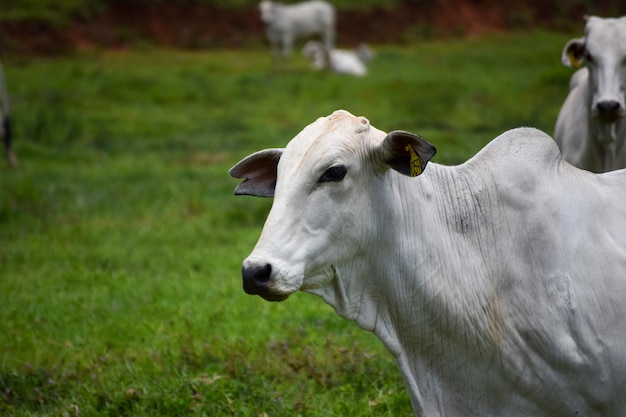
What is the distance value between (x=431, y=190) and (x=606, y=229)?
62 cm

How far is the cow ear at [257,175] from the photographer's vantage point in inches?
132

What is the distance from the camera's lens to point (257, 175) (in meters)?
3.40

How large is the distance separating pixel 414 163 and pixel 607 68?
281 cm

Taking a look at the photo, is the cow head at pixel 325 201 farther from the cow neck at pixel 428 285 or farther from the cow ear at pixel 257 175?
the cow ear at pixel 257 175

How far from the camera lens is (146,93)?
1623 cm

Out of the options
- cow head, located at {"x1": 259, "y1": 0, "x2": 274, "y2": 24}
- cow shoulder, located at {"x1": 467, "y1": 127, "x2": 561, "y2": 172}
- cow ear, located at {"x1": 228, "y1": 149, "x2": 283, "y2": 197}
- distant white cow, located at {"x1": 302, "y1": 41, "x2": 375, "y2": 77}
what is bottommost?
distant white cow, located at {"x1": 302, "y1": 41, "x2": 375, "y2": 77}

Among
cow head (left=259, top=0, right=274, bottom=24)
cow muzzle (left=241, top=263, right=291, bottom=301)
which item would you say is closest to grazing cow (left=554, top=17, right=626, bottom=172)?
cow muzzle (left=241, top=263, right=291, bottom=301)

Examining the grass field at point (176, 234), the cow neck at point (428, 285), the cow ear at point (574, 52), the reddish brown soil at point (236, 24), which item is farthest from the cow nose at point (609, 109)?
the reddish brown soil at point (236, 24)

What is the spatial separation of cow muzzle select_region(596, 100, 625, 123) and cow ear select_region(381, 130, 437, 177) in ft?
8.53

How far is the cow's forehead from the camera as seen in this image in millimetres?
2980

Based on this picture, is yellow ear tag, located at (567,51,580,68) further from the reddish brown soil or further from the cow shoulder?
the reddish brown soil

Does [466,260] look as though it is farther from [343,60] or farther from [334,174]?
[343,60]

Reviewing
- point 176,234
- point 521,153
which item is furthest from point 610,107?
point 176,234

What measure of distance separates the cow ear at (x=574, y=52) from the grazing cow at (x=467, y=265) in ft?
8.90
